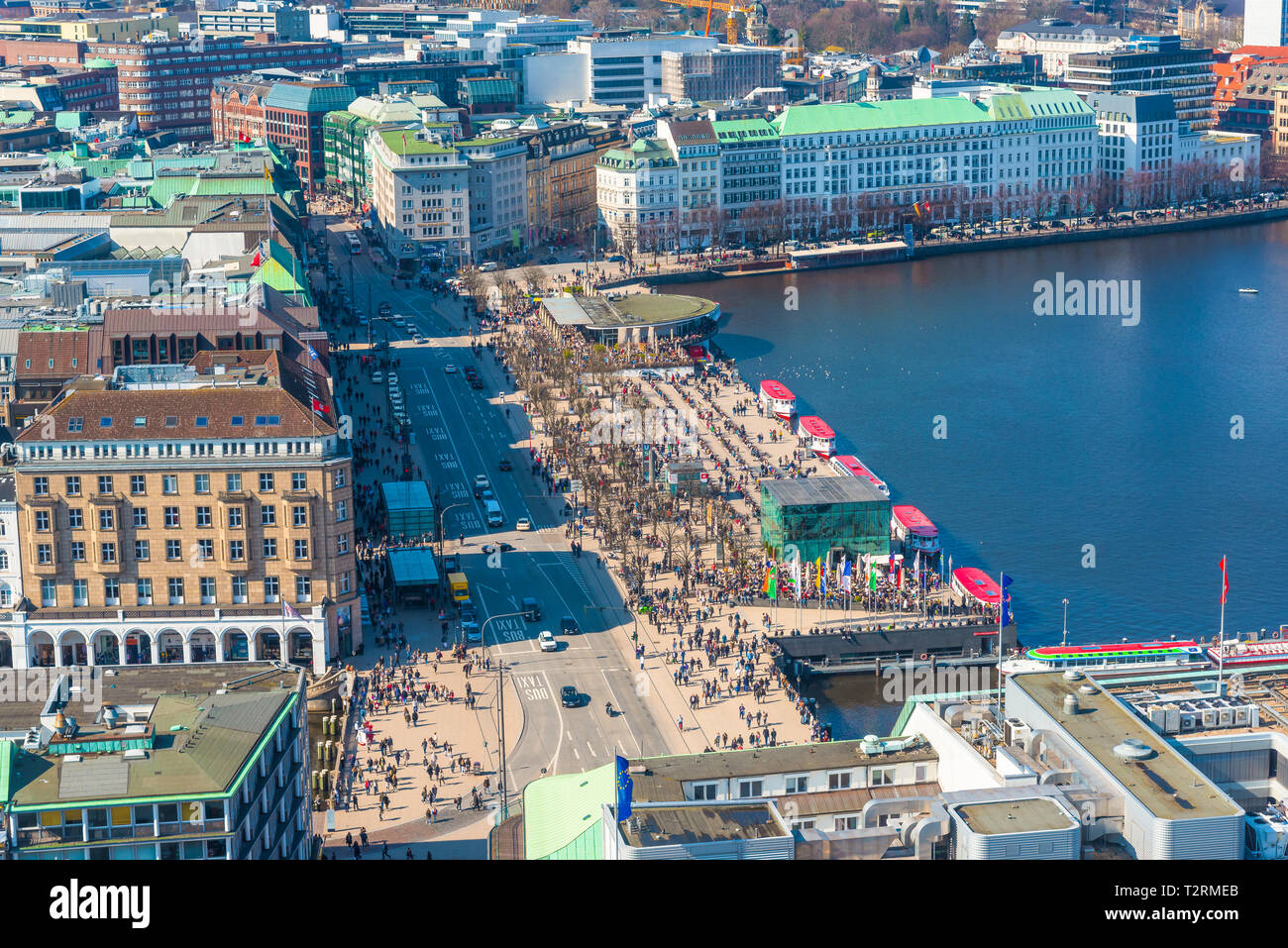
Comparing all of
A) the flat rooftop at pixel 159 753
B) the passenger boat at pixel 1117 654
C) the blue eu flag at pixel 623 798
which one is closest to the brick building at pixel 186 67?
the passenger boat at pixel 1117 654

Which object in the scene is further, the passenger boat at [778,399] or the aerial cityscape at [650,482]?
the passenger boat at [778,399]

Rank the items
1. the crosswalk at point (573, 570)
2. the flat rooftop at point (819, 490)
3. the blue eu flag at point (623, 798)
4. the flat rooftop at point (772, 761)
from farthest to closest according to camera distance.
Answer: the flat rooftop at point (819, 490) → the crosswalk at point (573, 570) → the flat rooftop at point (772, 761) → the blue eu flag at point (623, 798)

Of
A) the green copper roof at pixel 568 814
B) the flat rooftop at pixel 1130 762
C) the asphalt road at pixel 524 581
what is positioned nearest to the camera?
the flat rooftop at pixel 1130 762

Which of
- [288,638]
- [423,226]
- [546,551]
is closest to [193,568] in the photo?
[288,638]

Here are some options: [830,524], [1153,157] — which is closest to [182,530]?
[830,524]

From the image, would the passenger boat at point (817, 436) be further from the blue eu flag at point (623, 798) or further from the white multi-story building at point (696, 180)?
the white multi-story building at point (696, 180)

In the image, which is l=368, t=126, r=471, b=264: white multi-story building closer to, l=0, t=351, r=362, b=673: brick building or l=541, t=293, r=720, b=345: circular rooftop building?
l=541, t=293, r=720, b=345: circular rooftop building
